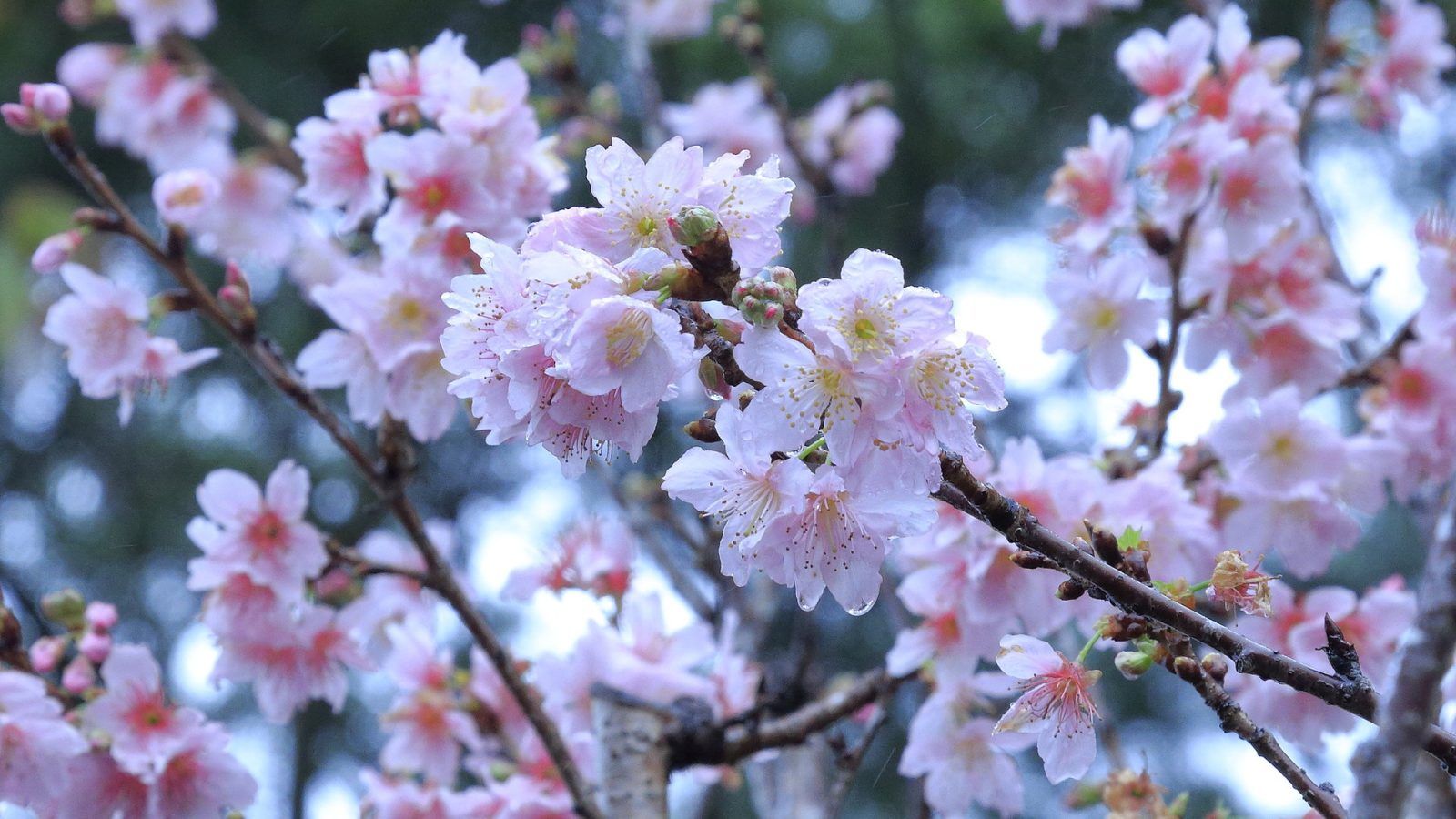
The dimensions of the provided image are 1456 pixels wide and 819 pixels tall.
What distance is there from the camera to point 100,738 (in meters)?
1.44

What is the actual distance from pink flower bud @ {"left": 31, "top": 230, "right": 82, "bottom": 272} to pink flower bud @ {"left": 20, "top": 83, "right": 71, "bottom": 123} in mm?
149

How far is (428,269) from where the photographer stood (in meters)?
1.54

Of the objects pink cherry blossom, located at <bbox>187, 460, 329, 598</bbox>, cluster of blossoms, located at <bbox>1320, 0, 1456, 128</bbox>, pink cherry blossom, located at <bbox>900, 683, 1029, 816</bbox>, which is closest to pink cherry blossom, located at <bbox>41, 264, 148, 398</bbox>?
pink cherry blossom, located at <bbox>187, 460, 329, 598</bbox>

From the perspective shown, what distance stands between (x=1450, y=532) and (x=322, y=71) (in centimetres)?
373

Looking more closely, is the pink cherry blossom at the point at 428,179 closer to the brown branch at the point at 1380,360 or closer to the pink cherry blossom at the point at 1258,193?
the pink cherry blossom at the point at 1258,193

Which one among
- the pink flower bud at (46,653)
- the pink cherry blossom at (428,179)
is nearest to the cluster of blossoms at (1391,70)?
the pink cherry blossom at (428,179)

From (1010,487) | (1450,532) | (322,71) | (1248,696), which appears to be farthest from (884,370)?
(322,71)

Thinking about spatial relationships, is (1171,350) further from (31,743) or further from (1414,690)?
(31,743)

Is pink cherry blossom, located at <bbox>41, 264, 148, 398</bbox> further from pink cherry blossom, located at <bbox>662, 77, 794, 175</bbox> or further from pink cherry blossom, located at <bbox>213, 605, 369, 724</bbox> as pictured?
pink cherry blossom, located at <bbox>662, 77, 794, 175</bbox>

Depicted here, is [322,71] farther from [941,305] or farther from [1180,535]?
[941,305]

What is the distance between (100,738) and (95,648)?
0.41ft

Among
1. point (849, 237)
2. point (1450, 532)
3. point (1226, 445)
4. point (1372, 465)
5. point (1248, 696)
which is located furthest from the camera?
point (849, 237)

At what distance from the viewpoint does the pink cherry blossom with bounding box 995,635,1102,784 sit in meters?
1.06

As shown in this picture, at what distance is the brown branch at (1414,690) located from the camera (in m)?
0.63
